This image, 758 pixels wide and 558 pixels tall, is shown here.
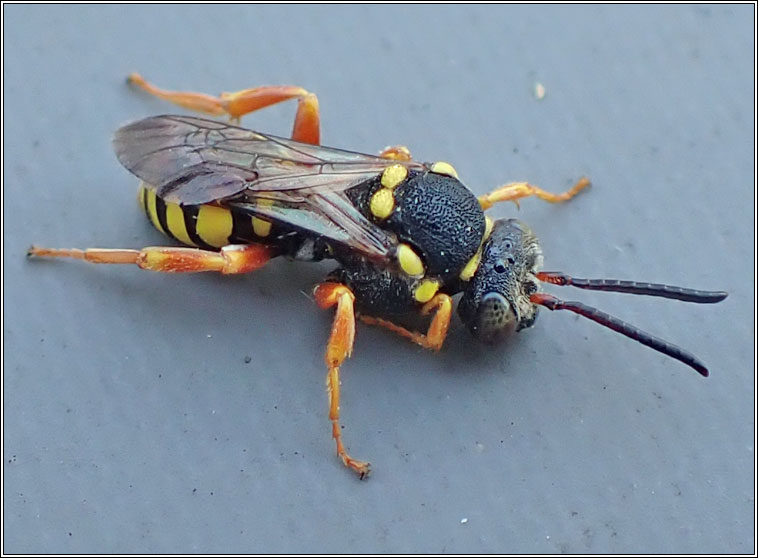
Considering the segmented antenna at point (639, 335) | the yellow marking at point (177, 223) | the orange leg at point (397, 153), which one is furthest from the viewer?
the orange leg at point (397, 153)

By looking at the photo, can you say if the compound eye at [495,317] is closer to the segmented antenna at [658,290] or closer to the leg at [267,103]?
the segmented antenna at [658,290]

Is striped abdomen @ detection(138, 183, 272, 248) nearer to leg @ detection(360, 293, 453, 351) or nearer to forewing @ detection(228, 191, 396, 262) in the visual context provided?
forewing @ detection(228, 191, 396, 262)

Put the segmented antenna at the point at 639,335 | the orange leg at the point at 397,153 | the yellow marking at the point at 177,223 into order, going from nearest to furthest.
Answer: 1. the segmented antenna at the point at 639,335
2. the yellow marking at the point at 177,223
3. the orange leg at the point at 397,153

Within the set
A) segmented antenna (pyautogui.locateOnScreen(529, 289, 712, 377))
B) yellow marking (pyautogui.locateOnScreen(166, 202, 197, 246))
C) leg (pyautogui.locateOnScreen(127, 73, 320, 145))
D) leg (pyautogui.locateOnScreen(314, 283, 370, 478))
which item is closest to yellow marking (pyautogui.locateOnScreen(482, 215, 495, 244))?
segmented antenna (pyautogui.locateOnScreen(529, 289, 712, 377))

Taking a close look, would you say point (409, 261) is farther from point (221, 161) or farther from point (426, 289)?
point (221, 161)

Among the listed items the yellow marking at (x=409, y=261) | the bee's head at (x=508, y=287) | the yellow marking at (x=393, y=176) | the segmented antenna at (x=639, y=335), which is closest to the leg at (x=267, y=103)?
the yellow marking at (x=393, y=176)

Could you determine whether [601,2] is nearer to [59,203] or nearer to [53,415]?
[59,203]
